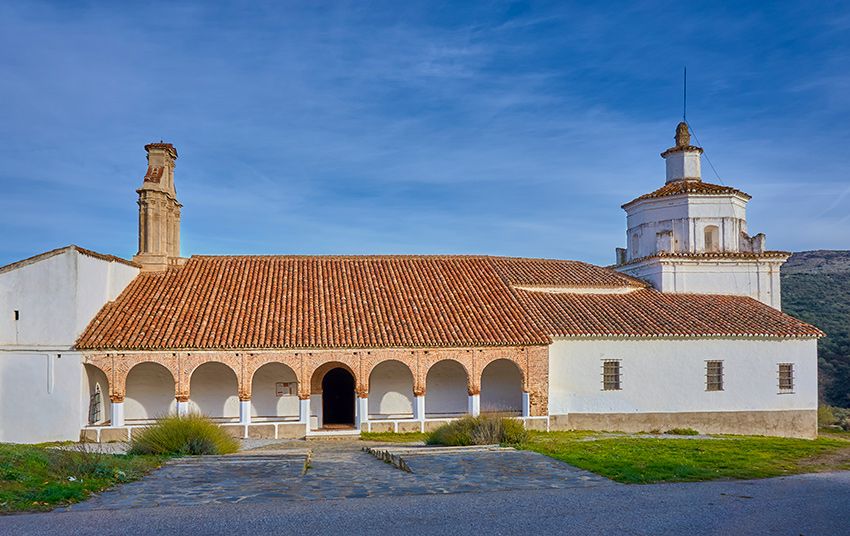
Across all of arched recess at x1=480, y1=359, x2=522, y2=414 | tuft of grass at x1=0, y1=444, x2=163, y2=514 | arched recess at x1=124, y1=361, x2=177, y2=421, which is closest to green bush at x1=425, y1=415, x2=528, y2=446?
tuft of grass at x1=0, y1=444, x2=163, y2=514

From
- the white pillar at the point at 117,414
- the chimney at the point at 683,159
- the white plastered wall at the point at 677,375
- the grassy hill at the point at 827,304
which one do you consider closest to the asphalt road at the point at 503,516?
the white pillar at the point at 117,414

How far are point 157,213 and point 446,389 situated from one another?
11251 mm

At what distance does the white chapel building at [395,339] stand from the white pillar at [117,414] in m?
0.08

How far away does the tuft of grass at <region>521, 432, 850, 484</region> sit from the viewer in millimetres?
12742

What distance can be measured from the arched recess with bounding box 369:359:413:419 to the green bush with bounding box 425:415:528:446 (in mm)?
6985

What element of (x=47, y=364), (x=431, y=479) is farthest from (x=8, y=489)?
(x=47, y=364)

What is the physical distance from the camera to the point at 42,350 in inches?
816

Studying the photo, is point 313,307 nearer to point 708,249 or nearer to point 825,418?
point 708,249

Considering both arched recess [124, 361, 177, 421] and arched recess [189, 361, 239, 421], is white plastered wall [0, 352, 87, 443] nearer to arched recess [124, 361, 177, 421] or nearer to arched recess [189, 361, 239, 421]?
arched recess [124, 361, 177, 421]

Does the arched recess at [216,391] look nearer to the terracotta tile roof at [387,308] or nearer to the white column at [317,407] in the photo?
the terracotta tile roof at [387,308]

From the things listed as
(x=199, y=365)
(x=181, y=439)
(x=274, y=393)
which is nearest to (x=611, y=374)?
(x=274, y=393)

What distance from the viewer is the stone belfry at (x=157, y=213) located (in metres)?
26.1

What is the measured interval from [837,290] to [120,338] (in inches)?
1962

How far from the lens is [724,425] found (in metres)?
24.7
